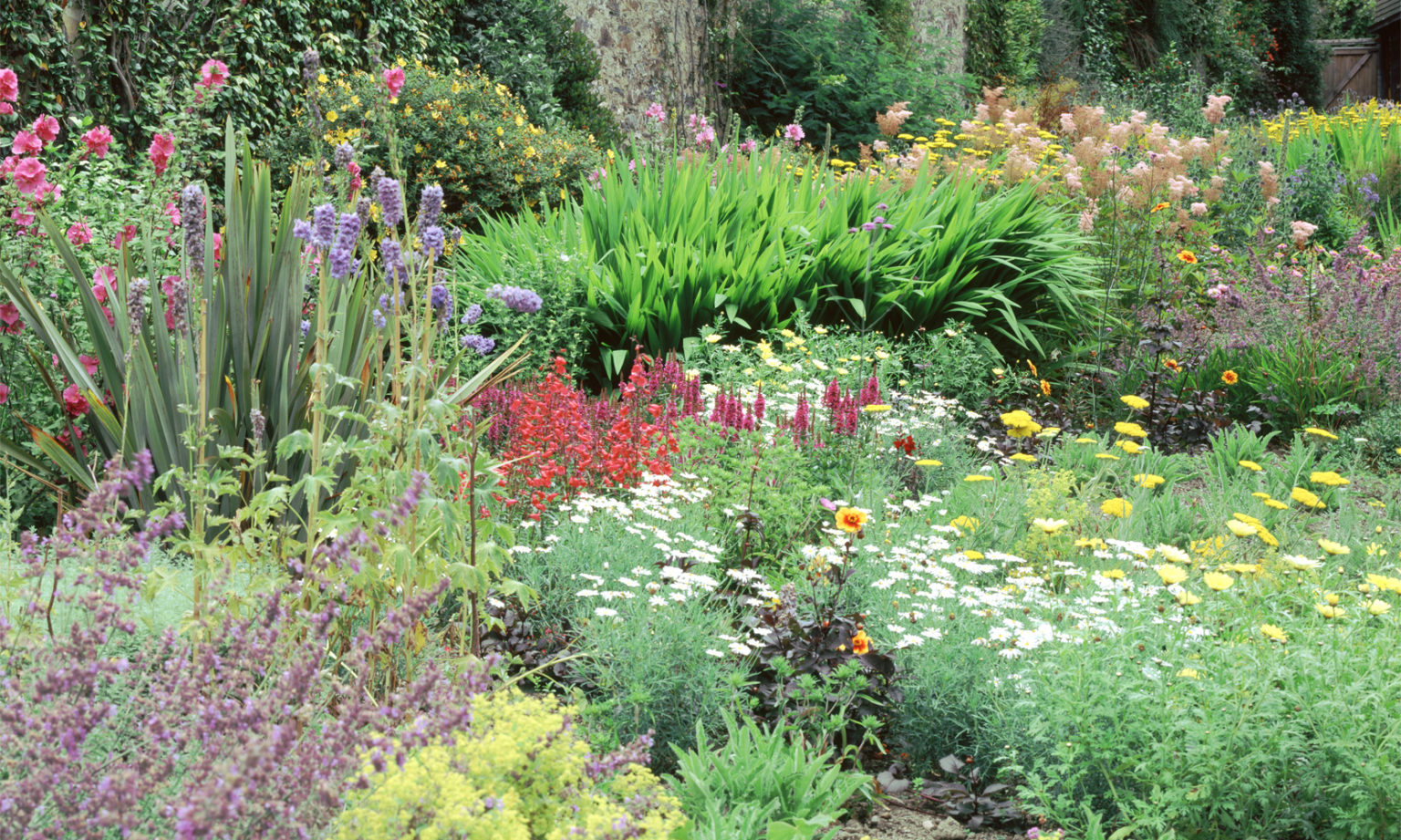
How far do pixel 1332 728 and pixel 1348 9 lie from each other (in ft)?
125

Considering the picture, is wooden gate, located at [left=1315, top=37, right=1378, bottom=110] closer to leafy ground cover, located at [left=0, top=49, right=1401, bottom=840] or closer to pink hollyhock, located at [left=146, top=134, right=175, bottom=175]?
leafy ground cover, located at [left=0, top=49, right=1401, bottom=840]

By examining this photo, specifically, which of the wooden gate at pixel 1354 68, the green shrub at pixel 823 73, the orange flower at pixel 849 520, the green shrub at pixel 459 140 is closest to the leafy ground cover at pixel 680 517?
the orange flower at pixel 849 520

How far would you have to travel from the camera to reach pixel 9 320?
12.1 ft

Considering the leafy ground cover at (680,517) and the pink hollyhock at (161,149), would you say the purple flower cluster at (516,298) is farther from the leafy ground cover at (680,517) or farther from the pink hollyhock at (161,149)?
the pink hollyhock at (161,149)

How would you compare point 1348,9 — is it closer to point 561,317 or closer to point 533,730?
point 561,317

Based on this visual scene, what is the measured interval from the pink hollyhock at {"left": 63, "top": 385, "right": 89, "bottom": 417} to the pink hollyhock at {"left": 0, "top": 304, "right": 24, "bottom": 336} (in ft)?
1.11

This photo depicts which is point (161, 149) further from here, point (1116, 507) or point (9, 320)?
point (1116, 507)

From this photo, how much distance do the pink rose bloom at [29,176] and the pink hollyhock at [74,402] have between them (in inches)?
29.7

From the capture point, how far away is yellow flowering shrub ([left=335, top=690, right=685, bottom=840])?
1360 millimetres

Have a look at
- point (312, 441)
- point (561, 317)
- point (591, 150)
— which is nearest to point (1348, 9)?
point (591, 150)

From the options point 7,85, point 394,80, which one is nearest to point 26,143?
point 7,85

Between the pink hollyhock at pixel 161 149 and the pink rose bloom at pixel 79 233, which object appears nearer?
the pink hollyhock at pixel 161 149

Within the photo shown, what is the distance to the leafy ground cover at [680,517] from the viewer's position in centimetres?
158

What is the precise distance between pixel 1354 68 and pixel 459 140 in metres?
26.5
